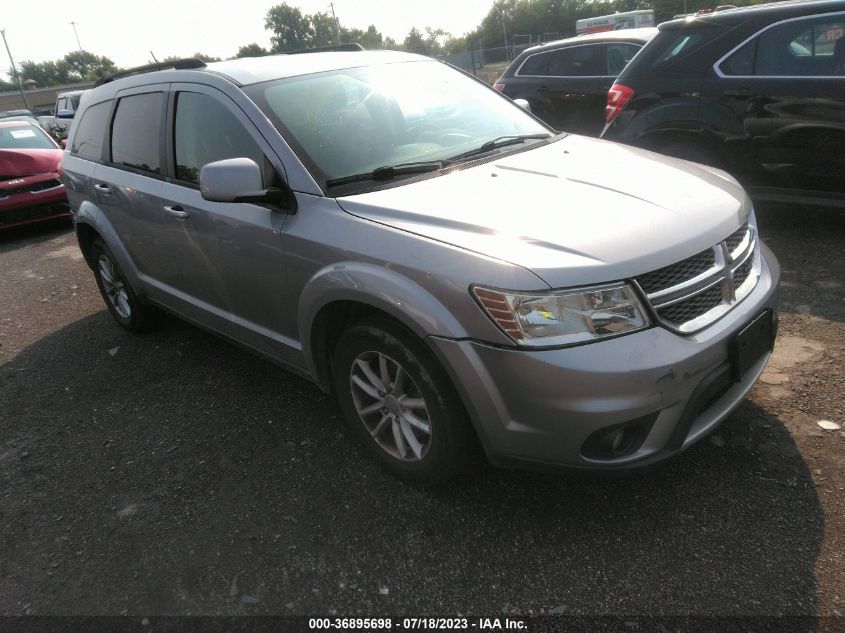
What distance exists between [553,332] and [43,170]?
30.0 feet

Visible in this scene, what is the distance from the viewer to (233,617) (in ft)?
7.38

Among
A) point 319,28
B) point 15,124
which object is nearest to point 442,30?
point 319,28

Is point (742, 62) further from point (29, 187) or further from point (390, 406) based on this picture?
point (29, 187)

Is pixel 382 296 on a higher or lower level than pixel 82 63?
lower

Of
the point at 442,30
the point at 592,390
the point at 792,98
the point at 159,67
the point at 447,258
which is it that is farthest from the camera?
the point at 442,30

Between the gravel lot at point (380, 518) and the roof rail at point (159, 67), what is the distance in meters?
1.88

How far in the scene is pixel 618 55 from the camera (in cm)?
789

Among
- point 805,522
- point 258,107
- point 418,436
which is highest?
point 258,107

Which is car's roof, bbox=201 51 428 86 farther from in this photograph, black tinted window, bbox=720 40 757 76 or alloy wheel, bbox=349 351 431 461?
black tinted window, bbox=720 40 757 76

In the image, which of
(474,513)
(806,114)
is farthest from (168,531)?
(806,114)

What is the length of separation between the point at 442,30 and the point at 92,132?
284 feet

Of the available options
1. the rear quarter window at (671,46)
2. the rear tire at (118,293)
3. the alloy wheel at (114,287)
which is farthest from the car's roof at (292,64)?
the rear quarter window at (671,46)

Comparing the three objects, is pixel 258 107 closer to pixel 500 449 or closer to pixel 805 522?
pixel 500 449

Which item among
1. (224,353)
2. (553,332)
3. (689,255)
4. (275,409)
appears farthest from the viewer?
(224,353)
